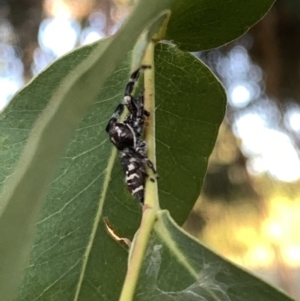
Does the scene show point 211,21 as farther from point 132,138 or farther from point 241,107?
point 241,107

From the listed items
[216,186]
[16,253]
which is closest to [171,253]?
[16,253]

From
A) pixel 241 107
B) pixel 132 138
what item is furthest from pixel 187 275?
pixel 241 107

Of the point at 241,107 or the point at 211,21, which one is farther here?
the point at 241,107

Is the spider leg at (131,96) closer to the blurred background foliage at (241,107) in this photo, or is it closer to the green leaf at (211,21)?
the green leaf at (211,21)

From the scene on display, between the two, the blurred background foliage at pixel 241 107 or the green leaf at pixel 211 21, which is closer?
the green leaf at pixel 211 21

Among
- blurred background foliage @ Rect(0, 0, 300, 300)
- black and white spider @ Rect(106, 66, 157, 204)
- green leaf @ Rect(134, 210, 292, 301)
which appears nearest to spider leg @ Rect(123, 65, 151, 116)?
black and white spider @ Rect(106, 66, 157, 204)

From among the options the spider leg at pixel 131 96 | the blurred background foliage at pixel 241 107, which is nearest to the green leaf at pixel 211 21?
the spider leg at pixel 131 96
